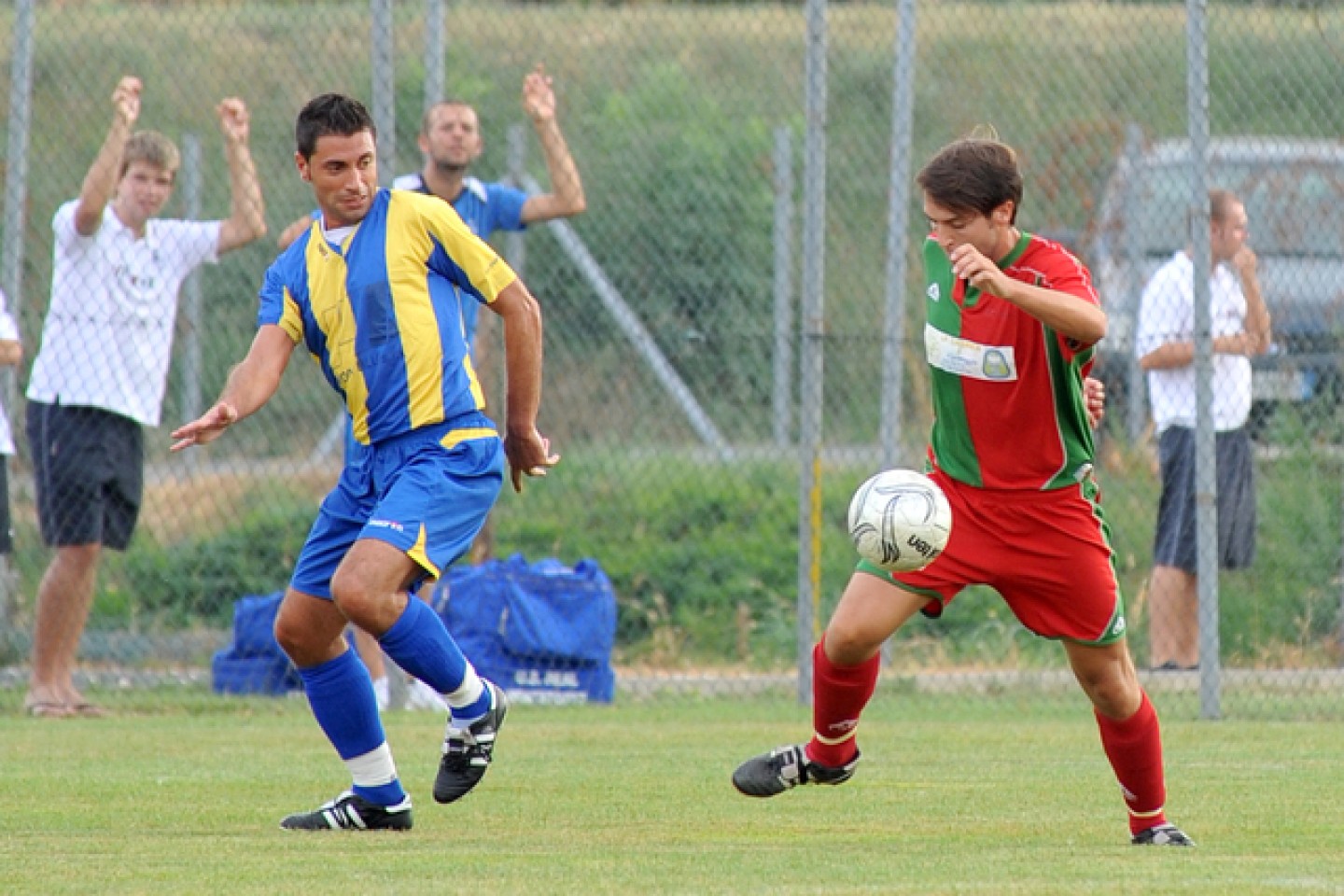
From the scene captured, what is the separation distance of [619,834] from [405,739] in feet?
8.91

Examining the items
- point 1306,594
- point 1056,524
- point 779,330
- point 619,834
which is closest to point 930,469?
point 1056,524

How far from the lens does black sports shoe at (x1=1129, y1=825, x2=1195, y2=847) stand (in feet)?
17.6

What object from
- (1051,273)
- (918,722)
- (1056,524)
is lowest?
(918,722)

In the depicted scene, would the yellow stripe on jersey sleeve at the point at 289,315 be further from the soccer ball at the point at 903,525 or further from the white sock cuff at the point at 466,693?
the soccer ball at the point at 903,525

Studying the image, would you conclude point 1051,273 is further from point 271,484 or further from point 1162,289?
point 271,484

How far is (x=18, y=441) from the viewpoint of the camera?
12.1 m

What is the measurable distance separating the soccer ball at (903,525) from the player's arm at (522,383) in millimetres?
922

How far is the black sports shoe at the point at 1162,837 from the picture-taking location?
5.38 meters

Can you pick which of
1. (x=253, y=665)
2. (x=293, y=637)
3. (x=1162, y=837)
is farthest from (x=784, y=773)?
(x=253, y=665)

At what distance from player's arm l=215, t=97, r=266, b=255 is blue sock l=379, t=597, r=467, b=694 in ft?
12.1

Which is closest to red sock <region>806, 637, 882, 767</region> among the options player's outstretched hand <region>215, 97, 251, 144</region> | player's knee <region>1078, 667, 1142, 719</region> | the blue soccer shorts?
player's knee <region>1078, 667, 1142, 719</region>

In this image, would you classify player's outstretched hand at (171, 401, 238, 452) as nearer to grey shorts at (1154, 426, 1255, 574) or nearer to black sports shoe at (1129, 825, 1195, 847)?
black sports shoe at (1129, 825, 1195, 847)

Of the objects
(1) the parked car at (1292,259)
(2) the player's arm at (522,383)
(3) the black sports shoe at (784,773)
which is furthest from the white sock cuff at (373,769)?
(1) the parked car at (1292,259)

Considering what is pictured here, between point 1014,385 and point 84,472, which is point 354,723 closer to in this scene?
point 1014,385
